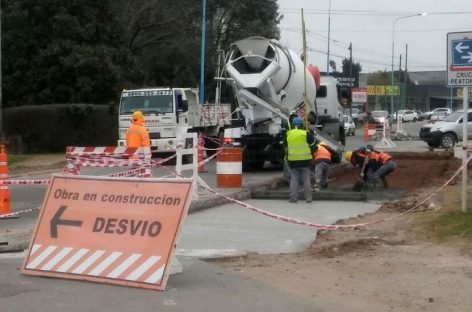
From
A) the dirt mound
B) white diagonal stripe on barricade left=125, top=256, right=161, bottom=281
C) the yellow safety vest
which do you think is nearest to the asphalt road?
white diagonal stripe on barricade left=125, top=256, right=161, bottom=281

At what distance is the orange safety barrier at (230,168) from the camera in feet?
55.1

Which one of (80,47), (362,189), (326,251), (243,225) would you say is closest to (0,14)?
(80,47)

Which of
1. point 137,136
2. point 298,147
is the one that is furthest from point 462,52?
point 137,136

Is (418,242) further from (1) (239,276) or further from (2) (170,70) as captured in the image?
(2) (170,70)

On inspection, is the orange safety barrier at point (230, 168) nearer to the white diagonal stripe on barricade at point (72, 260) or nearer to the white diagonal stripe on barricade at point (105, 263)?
the white diagonal stripe on barricade at point (72, 260)

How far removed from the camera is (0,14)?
36188 millimetres

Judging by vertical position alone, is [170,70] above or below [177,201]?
above

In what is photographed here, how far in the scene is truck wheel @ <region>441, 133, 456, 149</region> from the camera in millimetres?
33875

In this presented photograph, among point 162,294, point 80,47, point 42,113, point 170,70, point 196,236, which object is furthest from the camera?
point 170,70

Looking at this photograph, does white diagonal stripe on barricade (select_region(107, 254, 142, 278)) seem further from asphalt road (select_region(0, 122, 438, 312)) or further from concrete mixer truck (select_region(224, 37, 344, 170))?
concrete mixer truck (select_region(224, 37, 344, 170))

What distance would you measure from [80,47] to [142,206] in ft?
102

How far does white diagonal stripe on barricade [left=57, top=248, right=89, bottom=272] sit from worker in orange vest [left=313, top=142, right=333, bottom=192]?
974cm

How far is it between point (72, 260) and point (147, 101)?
744 inches

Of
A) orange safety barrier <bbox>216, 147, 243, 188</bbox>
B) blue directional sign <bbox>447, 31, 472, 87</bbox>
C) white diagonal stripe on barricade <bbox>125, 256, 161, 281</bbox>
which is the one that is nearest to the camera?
white diagonal stripe on barricade <bbox>125, 256, 161, 281</bbox>
